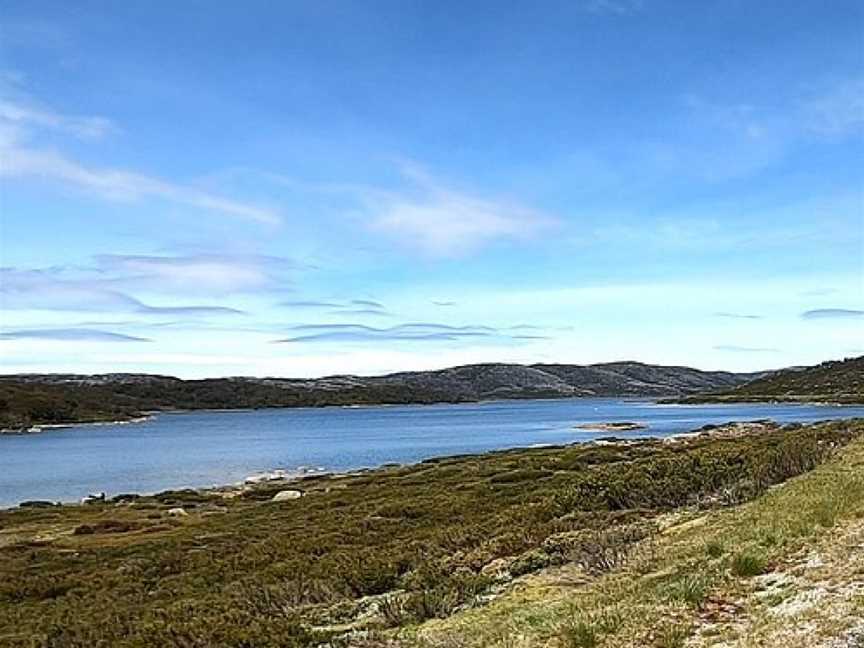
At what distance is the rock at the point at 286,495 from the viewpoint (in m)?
53.8

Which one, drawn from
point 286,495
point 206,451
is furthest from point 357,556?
point 206,451

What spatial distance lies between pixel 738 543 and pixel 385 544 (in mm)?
12330

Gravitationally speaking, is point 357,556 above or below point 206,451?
above

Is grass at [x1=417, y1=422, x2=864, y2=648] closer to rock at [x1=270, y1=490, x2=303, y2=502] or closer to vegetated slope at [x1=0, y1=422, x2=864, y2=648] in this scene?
vegetated slope at [x1=0, y1=422, x2=864, y2=648]

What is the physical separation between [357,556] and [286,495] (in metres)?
35.2

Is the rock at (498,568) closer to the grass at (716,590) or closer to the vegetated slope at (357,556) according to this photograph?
the vegetated slope at (357,556)

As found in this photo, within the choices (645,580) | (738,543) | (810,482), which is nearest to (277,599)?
(645,580)

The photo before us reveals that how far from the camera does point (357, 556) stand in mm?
21328

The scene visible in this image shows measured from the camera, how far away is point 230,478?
7781 cm

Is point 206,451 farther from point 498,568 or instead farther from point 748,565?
point 748,565

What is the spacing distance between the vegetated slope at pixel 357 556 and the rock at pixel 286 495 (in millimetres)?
5441

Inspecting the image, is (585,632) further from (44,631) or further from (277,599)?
(44,631)

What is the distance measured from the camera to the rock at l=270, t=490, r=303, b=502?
53763 millimetres

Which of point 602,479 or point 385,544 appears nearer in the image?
point 385,544
